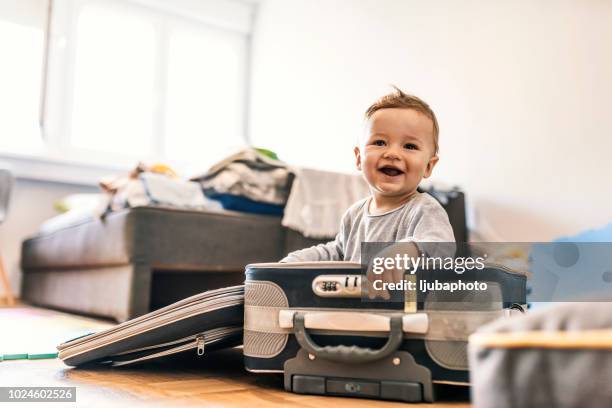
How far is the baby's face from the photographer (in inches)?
37.8

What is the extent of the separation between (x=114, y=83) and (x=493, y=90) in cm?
222

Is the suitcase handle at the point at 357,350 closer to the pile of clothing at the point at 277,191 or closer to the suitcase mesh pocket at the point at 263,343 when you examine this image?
the suitcase mesh pocket at the point at 263,343

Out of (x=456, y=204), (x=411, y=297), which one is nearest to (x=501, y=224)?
(x=456, y=204)

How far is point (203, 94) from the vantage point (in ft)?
12.7

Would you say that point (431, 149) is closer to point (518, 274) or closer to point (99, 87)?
point (518, 274)

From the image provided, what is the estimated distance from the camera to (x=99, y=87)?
3486mm

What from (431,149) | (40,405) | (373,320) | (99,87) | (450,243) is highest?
(99,87)

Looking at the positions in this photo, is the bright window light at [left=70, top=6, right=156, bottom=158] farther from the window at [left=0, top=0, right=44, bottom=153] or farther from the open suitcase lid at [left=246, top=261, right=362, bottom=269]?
the open suitcase lid at [left=246, top=261, right=362, bottom=269]

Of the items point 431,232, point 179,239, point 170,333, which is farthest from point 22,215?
point 431,232

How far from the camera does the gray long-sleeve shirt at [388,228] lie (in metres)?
0.90

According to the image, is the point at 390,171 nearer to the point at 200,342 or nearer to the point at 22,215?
the point at 200,342

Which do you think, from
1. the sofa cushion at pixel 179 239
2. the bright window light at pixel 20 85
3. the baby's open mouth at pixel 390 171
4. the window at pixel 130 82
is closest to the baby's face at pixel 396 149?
the baby's open mouth at pixel 390 171

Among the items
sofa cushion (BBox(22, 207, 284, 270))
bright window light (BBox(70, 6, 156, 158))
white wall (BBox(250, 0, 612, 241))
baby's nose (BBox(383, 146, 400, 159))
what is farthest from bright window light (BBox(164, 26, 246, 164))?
baby's nose (BBox(383, 146, 400, 159))

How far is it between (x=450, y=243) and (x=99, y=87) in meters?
3.06
